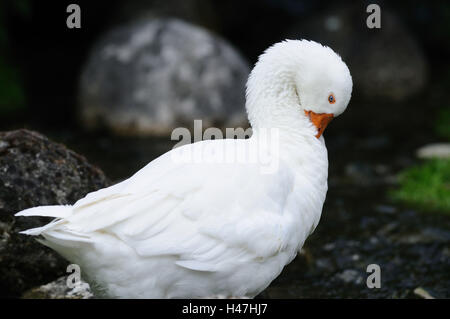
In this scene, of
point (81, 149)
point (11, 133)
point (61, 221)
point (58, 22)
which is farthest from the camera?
point (58, 22)

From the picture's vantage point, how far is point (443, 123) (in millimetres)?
8328

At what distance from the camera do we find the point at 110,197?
3.03 metres

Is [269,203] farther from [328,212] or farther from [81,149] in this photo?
[81,149]

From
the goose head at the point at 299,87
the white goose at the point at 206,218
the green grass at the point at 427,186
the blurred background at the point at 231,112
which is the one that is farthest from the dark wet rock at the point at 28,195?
the green grass at the point at 427,186

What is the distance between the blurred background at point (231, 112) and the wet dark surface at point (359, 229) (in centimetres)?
2

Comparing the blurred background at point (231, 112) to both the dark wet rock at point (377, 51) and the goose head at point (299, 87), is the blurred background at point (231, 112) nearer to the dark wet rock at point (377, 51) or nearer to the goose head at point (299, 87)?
the dark wet rock at point (377, 51)

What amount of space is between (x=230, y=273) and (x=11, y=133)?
154 cm

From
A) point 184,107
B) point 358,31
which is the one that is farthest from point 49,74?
point 358,31

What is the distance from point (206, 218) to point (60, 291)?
1144 mm

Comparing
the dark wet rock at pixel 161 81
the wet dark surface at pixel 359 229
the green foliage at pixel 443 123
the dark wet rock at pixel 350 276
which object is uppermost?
the dark wet rock at pixel 161 81

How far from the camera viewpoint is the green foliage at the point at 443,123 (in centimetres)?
805

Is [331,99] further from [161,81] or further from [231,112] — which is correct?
[161,81]

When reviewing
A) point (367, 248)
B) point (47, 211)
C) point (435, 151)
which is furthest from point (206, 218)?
point (435, 151)

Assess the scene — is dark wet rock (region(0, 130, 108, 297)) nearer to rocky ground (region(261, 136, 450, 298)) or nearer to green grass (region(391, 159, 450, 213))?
rocky ground (region(261, 136, 450, 298))
